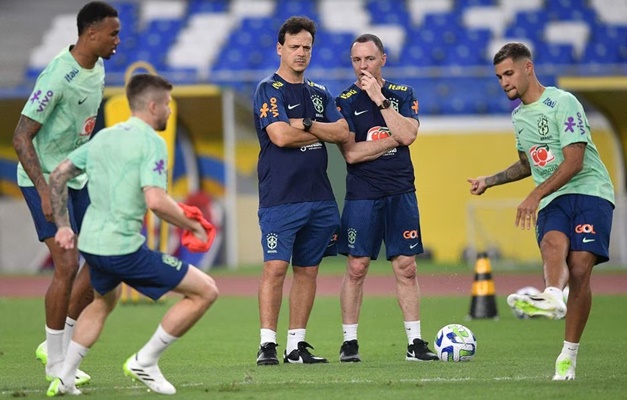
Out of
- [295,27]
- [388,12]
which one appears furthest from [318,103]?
[388,12]

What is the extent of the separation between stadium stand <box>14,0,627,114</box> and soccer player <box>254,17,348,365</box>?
15254 millimetres

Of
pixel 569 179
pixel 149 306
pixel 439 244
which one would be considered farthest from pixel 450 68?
pixel 569 179

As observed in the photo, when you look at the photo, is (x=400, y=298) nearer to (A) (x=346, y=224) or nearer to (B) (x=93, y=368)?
(A) (x=346, y=224)

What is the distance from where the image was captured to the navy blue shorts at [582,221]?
24.3 ft

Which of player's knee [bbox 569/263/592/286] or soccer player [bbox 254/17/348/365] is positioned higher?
soccer player [bbox 254/17/348/365]

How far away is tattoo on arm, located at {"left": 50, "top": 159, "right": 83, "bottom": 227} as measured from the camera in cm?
683

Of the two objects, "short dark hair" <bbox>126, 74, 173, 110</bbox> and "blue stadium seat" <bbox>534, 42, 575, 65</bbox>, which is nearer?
"short dark hair" <bbox>126, 74, 173, 110</bbox>

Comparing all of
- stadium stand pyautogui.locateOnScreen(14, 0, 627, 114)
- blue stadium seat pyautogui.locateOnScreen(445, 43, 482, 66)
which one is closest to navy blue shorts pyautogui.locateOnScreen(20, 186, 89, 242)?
stadium stand pyautogui.locateOnScreen(14, 0, 627, 114)

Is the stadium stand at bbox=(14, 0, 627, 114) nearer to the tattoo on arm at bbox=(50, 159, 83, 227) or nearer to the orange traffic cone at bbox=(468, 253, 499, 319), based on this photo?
the orange traffic cone at bbox=(468, 253, 499, 319)

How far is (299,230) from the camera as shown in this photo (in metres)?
8.84

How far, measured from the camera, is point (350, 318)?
357 inches

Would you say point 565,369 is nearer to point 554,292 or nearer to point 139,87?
point 554,292

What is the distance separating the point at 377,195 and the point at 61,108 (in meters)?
2.71

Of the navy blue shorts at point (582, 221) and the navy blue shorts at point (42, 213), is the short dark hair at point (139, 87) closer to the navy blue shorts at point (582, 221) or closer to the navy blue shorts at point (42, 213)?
the navy blue shorts at point (42, 213)
